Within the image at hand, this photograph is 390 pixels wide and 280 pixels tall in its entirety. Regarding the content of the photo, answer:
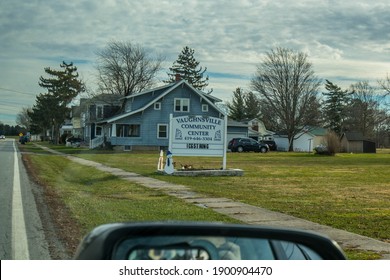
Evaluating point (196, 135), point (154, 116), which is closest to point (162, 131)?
point (154, 116)

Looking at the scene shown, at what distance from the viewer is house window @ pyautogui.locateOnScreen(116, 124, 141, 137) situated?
176 feet

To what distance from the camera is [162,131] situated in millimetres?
54281

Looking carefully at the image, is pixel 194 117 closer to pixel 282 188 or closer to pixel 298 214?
pixel 282 188

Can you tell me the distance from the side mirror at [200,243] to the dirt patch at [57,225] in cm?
449

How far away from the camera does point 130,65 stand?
208 feet

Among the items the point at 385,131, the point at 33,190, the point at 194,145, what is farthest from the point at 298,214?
the point at 385,131

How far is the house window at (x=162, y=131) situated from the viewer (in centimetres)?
5412

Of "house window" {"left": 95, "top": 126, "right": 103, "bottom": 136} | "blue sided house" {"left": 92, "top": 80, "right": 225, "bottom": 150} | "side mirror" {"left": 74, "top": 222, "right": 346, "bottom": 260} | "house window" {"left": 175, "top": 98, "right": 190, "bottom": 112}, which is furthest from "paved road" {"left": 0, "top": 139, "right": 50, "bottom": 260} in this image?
"house window" {"left": 95, "top": 126, "right": 103, "bottom": 136}

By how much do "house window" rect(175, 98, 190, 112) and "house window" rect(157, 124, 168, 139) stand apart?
6.88ft

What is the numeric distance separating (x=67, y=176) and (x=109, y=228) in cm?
2041

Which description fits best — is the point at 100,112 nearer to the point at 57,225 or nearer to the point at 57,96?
the point at 57,96

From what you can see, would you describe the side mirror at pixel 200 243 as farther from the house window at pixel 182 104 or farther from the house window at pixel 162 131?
the house window at pixel 182 104

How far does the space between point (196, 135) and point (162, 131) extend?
3099cm

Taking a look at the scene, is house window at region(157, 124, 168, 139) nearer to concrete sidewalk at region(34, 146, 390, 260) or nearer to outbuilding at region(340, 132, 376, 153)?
outbuilding at region(340, 132, 376, 153)
